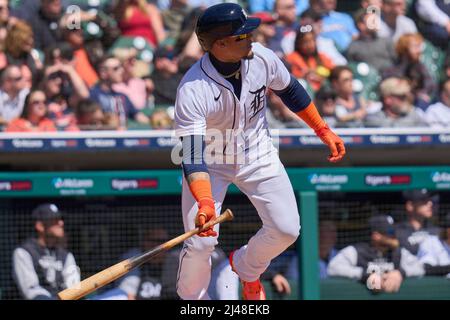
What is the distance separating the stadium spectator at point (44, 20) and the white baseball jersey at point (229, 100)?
2.79 metres

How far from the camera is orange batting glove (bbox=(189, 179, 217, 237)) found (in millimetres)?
4887

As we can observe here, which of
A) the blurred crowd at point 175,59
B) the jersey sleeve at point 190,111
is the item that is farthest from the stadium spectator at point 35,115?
the jersey sleeve at point 190,111

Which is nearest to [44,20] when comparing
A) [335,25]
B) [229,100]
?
[335,25]

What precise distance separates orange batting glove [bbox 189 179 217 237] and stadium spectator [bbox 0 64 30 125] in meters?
2.65

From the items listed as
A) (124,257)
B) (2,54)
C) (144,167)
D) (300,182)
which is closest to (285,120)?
(300,182)

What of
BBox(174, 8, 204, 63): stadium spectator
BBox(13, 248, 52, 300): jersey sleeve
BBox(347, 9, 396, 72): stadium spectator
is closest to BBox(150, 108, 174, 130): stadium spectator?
BBox(174, 8, 204, 63): stadium spectator

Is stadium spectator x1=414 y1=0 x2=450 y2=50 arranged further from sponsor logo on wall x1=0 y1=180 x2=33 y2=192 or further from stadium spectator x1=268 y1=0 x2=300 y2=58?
sponsor logo on wall x1=0 y1=180 x2=33 y2=192

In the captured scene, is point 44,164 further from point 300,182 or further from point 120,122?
point 300,182

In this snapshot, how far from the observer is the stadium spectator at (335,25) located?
324 inches

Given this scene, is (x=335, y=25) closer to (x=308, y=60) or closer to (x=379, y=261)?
(x=308, y=60)

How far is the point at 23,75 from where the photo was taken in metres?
7.45

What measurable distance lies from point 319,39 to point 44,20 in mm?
2187

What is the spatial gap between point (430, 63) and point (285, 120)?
4.87 feet

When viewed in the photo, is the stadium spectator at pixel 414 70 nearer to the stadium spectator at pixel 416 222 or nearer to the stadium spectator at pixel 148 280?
the stadium spectator at pixel 416 222
